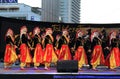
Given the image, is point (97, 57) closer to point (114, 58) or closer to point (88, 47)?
point (88, 47)

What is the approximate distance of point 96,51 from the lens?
42.9 ft

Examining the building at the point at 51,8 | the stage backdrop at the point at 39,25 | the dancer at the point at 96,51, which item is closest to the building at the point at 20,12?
the building at the point at 51,8

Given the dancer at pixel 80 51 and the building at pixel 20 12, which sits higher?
the building at pixel 20 12

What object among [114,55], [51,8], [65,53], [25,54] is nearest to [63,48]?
[65,53]

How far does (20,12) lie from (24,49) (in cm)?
3455

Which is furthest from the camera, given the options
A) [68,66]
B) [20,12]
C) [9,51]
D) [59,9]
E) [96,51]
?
[20,12]

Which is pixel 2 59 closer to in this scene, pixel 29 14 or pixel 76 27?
pixel 76 27

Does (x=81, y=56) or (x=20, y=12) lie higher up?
(x=20, y=12)

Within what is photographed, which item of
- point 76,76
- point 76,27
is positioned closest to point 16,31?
point 76,27

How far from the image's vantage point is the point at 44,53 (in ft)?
43.1

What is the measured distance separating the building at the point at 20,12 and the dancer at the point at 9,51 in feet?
104

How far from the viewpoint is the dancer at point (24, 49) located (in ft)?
42.5

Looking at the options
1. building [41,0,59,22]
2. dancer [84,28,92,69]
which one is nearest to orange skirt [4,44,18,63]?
dancer [84,28,92,69]

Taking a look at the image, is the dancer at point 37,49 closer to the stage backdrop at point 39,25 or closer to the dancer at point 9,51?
the stage backdrop at point 39,25
